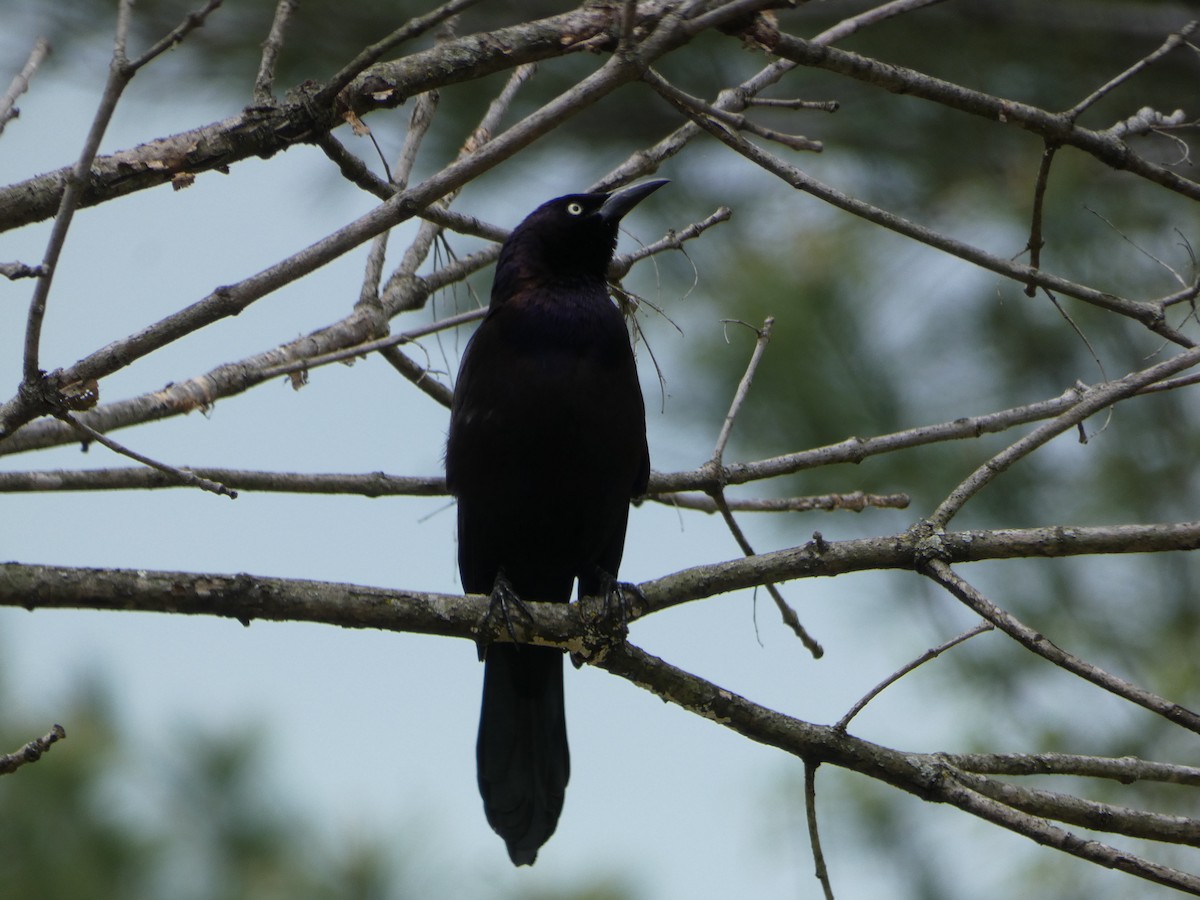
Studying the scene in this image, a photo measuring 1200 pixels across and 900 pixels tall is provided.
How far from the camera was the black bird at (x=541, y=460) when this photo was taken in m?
3.38

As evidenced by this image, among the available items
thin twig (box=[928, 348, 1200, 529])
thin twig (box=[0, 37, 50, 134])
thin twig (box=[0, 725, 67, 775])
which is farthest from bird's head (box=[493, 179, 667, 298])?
thin twig (box=[0, 725, 67, 775])

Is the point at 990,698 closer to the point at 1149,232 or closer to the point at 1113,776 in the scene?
the point at 1149,232

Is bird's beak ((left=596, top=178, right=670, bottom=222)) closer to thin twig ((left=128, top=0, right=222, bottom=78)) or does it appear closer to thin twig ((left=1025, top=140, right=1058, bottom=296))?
thin twig ((left=1025, top=140, right=1058, bottom=296))

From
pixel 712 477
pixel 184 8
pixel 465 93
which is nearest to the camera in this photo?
pixel 712 477

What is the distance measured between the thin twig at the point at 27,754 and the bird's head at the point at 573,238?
80.9 inches

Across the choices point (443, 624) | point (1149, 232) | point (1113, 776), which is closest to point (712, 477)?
point (443, 624)

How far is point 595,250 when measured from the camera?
385 cm

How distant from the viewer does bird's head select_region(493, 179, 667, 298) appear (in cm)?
378

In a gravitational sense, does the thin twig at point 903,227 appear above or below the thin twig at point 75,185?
above

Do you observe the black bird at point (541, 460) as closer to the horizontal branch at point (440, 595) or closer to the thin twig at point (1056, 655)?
the horizontal branch at point (440, 595)

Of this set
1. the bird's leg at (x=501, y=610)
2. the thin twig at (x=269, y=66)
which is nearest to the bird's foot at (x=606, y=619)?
the bird's leg at (x=501, y=610)

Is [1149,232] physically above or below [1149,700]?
above

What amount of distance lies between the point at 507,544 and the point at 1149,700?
180cm

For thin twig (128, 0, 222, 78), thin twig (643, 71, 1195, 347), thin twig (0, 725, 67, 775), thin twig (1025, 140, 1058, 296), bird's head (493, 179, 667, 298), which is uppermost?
bird's head (493, 179, 667, 298)
